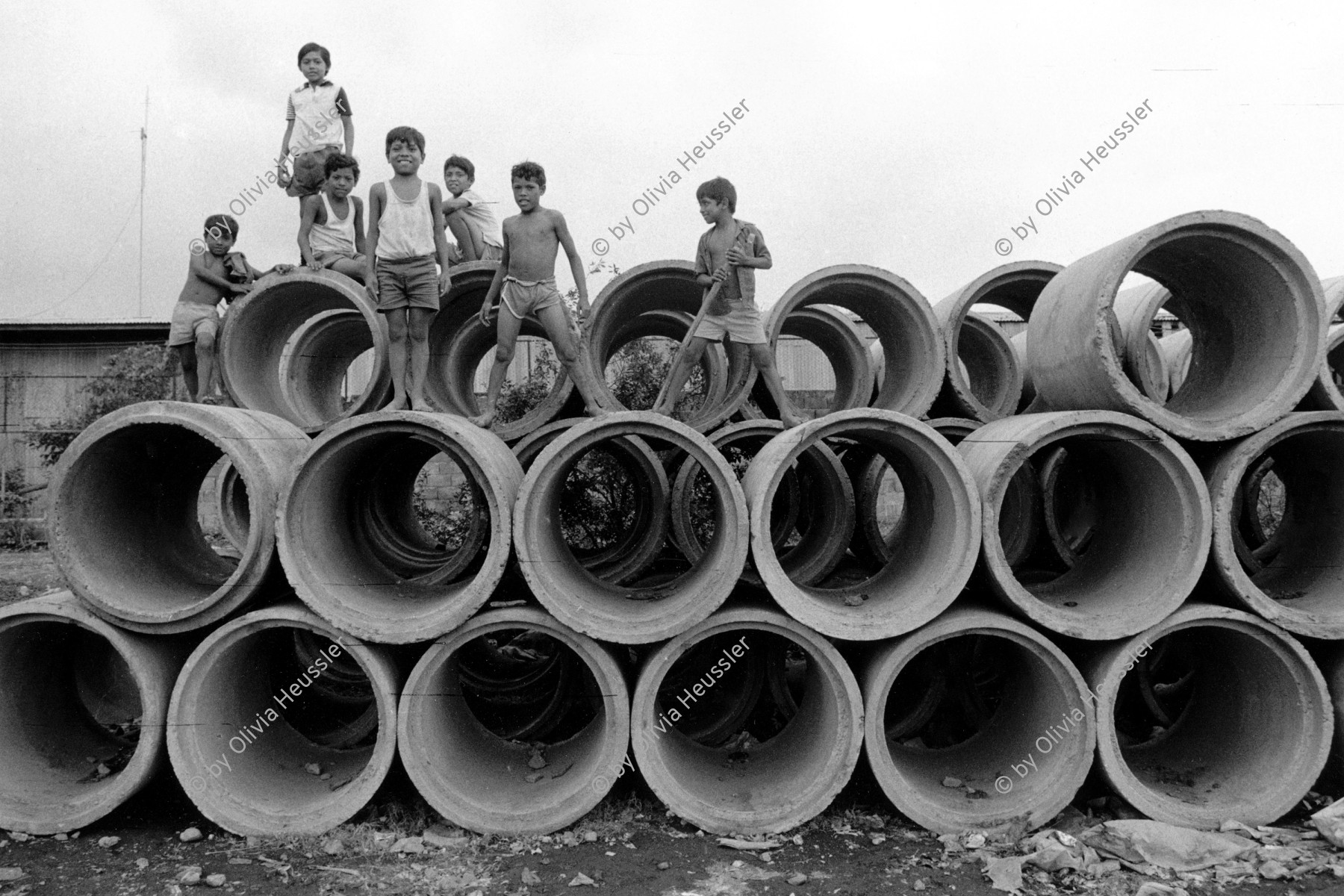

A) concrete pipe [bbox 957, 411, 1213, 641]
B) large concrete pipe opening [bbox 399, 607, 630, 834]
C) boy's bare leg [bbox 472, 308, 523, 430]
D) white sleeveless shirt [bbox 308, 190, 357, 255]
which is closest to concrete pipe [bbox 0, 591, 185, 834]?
large concrete pipe opening [bbox 399, 607, 630, 834]

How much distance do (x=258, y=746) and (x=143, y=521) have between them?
57.6 inches

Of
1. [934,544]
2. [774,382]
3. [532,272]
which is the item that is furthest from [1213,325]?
[532,272]

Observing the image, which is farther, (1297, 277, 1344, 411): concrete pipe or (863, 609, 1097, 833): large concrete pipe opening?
(1297, 277, 1344, 411): concrete pipe

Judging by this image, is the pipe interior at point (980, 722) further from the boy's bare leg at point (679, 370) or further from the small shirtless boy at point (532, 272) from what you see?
the small shirtless boy at point (532, 272)

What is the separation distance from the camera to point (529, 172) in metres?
5.02

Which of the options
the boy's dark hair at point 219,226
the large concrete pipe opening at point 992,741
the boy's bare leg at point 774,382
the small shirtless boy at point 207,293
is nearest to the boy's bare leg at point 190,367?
the small shirtless boy at point 207,293

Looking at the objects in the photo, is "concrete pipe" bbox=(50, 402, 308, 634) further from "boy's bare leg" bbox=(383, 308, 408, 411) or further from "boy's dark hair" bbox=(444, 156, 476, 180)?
"boy's dark hair" bbox=(444, 156, 476, 180)

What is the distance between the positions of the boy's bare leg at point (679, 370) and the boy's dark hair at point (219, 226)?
10.9 ft

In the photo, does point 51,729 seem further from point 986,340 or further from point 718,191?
point 986,340

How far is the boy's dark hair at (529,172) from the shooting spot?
502 cm

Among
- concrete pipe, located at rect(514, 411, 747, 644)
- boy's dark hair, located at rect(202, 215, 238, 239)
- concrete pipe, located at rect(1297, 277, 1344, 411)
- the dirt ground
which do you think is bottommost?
the dirt ground

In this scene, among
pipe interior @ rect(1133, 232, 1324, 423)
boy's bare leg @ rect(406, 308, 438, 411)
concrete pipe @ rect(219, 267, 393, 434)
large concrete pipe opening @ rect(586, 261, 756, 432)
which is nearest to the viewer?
pipe interior @ rect(1133, 232, 1324, 423)

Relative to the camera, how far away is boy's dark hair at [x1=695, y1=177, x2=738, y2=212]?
5172 mm

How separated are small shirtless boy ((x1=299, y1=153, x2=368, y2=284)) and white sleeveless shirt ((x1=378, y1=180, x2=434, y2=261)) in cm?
106
